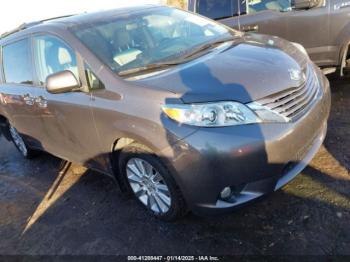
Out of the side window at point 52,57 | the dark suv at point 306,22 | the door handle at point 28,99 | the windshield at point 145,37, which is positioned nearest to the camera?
the windshield at point 145,37

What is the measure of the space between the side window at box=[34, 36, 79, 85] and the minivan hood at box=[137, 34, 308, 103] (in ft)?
2.95

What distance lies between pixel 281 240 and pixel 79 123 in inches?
81.4

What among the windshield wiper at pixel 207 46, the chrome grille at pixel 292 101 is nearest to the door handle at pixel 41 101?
the windshield wiper at pixel 207 46

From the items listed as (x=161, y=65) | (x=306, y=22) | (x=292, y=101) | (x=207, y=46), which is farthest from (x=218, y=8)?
(x=292, y=101)

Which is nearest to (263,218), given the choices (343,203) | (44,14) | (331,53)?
(343,203)

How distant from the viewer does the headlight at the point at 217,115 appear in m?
2.78

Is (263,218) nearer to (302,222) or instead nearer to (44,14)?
(302,222)

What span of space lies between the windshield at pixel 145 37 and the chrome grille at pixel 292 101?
1.02 metres

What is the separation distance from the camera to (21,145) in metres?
5.54

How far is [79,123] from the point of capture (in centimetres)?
369

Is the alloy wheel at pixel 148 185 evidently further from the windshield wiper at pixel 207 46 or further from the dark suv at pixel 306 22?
the dark suv at pixel 306 22

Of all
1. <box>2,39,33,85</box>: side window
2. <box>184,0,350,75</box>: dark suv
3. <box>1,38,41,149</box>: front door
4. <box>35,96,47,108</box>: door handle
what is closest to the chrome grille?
<box>184,0,350,75</box>: dark suv

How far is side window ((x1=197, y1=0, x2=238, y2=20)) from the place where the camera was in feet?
18.9

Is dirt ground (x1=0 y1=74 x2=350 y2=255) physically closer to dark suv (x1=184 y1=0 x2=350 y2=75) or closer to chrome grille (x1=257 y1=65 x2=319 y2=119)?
chrome grille (x1=257 y1=65 x2=319 y2=119)
